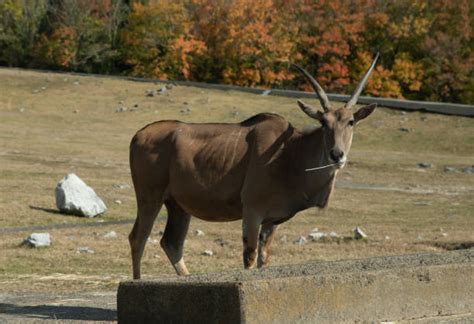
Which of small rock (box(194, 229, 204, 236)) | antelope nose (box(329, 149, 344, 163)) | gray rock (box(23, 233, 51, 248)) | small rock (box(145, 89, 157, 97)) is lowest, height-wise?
small rock (box(145, 89, 157, 97))

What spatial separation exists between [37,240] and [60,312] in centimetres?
714

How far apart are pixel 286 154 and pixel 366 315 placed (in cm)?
366

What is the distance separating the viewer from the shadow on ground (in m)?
12.3

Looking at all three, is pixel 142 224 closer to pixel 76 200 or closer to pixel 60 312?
pixel 60 312

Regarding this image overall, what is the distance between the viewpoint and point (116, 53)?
7300cm

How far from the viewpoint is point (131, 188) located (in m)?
29.6

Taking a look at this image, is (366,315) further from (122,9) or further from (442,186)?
(122,9)

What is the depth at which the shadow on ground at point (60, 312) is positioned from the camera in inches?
483

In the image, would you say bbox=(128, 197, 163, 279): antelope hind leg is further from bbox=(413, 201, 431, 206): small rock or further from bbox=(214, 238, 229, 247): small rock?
bbox=(413, 201, 431, 206): small rock

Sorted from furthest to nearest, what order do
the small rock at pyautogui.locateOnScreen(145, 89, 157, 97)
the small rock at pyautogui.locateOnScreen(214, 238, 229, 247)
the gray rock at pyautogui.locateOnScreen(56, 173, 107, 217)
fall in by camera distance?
the small rock at pyautogui.locateOnScreen(145, 89, 157, 97), the gray rock at pyautogui.locateOnScreen(56, 173, 107, 217), the small rock at pyautogui.locateOnScreen(214, 238, 229, 247)

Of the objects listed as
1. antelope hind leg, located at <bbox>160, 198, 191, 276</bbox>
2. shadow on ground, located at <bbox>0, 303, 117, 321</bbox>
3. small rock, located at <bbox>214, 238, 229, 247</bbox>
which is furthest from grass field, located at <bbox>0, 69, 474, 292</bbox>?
shadow on ground, located at <bbox>0, 303, 117, 321</bbox>

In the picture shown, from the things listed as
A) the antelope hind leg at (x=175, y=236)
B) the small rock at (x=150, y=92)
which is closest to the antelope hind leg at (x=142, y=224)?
the antelope hind leg at (x=175, y=236)

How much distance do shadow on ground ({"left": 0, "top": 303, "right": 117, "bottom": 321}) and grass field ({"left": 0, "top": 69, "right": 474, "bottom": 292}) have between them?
2.16 metres

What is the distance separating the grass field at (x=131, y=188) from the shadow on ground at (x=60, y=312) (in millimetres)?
2159
